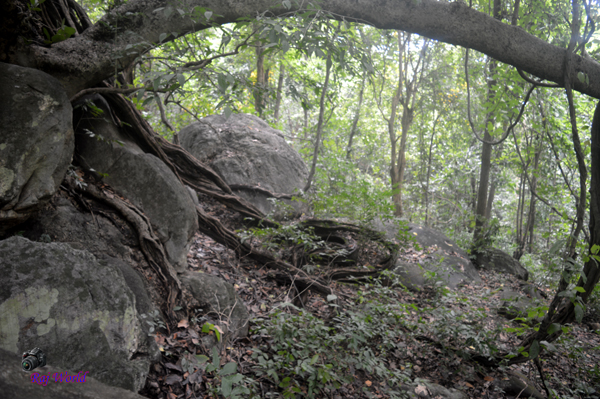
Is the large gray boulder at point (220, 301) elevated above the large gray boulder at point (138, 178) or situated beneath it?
situated beneath

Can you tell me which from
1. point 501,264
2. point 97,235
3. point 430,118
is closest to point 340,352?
point 97,235

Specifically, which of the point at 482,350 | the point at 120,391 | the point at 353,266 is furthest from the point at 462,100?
the point at 120,391

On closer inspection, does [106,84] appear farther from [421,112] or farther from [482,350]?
[421,112]

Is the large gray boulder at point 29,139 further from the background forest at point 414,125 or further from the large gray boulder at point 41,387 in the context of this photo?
the large gray boulder at point 41,387

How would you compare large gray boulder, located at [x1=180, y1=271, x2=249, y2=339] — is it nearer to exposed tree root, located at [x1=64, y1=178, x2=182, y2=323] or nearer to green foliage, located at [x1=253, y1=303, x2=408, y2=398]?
exposed tree root, located at [x1=64, y1=178, x2=182, y2=323]

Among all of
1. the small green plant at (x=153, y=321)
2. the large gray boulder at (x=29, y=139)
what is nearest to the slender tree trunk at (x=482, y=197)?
the small green plant at (x=153, y=321)

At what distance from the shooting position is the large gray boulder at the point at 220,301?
318 cm

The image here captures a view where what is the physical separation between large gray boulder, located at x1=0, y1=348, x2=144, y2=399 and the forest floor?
1.79ft

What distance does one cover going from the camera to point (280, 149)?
7.43 metres

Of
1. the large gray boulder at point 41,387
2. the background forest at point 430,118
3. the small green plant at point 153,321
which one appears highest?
the background forest at point 430,118

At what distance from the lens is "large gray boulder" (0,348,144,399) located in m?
1.14

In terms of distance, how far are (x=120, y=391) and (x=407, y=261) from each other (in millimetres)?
5704

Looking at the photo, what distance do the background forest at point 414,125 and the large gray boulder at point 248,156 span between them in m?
0.56

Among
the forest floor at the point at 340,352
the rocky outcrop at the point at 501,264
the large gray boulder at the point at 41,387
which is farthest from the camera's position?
the rocky outcrop at the point at 501,264
